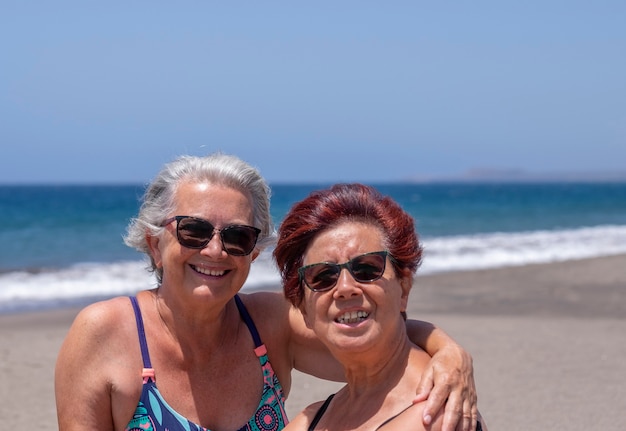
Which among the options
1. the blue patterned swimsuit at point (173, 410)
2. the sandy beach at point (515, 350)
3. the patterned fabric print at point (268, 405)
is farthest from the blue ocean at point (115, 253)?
the sandy beach at point (515, 350)

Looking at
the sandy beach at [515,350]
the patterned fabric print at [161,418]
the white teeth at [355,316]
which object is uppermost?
the white teeth at [355,316]

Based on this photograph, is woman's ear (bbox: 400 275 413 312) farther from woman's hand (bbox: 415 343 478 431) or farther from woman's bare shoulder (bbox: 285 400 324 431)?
woman's bare shoulder (bbox: 285 400 324 431)

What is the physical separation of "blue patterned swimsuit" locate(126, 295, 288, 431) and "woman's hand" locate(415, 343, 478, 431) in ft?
3.57

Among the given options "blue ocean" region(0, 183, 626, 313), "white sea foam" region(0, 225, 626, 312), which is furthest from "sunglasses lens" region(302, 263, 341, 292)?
"white sea foam" region(0, 225, 626, 312)

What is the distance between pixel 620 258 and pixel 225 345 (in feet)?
52.3

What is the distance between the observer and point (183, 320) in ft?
11.3

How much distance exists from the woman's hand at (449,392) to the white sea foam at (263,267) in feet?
29.5

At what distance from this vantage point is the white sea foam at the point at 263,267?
555 inches

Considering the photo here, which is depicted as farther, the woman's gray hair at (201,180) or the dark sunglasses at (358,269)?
the woman's gray hair at (201,180)

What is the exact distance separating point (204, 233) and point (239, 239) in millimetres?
143

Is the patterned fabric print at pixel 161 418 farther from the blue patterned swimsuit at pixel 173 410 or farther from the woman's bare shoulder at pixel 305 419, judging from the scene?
the woman's bare shoulder at pixel 305 419

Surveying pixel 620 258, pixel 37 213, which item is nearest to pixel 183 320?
pixel 620 258

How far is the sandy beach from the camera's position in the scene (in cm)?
665

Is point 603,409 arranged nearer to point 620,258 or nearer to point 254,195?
point 254,195
